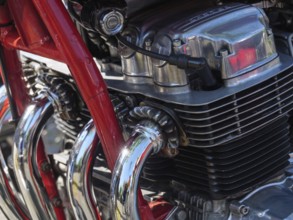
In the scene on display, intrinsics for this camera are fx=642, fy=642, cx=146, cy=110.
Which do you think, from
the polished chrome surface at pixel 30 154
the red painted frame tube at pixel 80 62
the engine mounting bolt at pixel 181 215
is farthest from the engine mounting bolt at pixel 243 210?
the polished chrome surface at pixel 30 154

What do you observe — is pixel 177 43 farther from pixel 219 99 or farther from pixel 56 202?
pixel 56 202

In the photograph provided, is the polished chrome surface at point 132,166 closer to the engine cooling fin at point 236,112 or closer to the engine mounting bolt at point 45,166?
the engine cooling fin at point 236,112

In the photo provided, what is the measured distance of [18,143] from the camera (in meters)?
1.85

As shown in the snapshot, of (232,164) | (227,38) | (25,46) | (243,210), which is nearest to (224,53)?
(227,38)

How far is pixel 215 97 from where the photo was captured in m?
1.51

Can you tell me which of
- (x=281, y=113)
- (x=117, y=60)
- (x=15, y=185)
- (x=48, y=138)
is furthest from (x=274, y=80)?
(x=48, y=138)

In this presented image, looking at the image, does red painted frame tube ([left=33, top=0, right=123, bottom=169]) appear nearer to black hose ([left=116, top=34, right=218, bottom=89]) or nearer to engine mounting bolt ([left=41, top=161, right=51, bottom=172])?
black hose ([left=116, top=34, right=218, bottom=89])

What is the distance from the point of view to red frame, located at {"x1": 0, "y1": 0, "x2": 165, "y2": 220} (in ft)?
5.07

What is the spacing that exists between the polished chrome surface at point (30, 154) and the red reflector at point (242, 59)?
1.97 feet

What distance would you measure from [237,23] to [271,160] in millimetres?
383

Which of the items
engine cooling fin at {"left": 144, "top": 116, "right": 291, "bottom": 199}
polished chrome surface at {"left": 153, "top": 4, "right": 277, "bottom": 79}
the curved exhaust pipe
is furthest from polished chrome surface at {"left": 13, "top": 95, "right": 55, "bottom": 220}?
polished chrome surface at {"left": 153, "top": 4, "right": 277, "bottom": 79}

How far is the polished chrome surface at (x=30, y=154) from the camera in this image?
6.05 ft

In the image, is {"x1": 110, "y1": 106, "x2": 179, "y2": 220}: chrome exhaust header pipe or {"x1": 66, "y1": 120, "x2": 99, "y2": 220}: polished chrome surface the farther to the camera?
{"x1": 66, "y1": 120, "x2": 99, "y2": 220}: polished chrome surface

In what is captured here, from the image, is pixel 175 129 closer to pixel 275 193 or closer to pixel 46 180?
pixel 275 193
